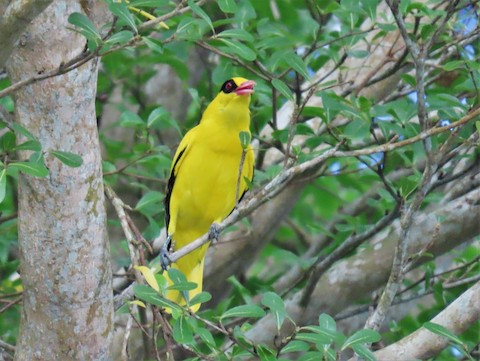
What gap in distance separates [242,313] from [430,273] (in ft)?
5.36

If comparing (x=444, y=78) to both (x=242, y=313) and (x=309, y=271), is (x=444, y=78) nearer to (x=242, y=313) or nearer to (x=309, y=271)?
(x=309, y=271)

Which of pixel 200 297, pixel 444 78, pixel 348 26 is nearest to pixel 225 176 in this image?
pixel 348 26

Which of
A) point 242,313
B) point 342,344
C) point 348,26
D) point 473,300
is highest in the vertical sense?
point 348,26

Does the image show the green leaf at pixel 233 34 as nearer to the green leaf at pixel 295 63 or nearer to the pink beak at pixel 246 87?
the green leaf at pixel 295 63

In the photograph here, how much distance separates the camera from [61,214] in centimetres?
293

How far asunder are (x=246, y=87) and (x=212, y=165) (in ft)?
1.52

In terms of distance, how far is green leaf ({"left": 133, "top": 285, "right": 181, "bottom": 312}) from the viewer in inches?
106

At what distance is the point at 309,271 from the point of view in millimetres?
4527

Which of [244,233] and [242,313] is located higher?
[242,313]

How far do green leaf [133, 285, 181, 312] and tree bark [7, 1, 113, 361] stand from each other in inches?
14.0

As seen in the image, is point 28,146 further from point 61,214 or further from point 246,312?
point 246,312

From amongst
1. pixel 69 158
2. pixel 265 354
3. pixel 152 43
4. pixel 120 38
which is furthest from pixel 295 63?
pixel 265 354

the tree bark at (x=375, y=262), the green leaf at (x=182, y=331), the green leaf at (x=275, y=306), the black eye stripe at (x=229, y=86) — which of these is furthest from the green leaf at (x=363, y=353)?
the black eye stripe at (x=229, y=86)

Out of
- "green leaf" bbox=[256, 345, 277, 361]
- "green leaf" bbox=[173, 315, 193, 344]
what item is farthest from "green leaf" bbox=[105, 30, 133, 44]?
"green leaf" bbox=[256, 345, 277, 361]
